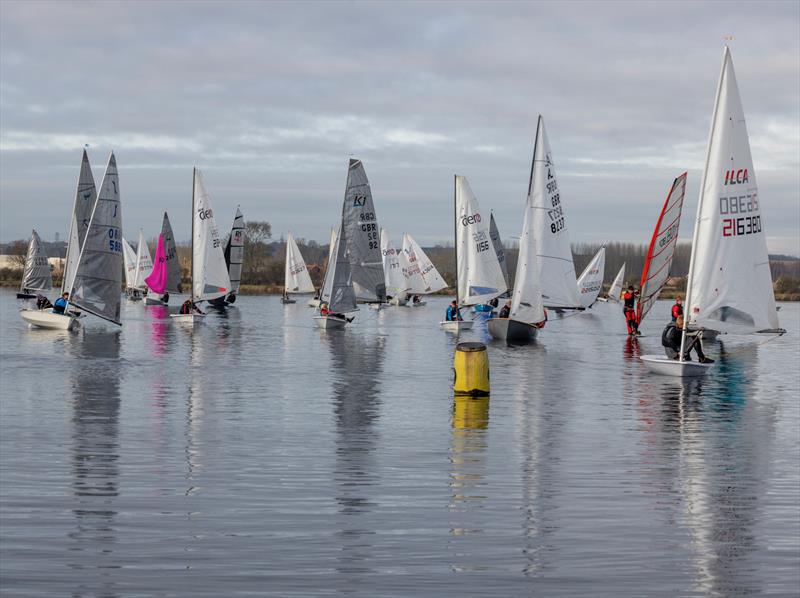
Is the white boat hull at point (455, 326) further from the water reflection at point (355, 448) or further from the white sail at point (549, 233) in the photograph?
the water reflection at point (355, 448)

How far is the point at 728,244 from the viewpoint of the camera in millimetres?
29938

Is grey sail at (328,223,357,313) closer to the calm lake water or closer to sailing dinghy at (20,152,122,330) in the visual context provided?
sailing dinghy at (20,152,122,330)

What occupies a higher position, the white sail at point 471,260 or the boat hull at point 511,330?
the white sail at point 471,260

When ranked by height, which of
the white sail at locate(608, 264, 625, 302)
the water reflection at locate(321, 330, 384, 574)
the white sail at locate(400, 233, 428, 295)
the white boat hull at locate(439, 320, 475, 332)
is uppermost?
the white sail at locate(400, 233, 428, 295)

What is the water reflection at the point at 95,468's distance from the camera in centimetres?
1040

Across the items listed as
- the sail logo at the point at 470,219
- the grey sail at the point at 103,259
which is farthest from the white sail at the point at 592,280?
the grey sail at the point at 103,259

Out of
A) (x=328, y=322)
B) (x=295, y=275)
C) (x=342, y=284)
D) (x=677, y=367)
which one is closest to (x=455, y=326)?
(x=342, y=284)

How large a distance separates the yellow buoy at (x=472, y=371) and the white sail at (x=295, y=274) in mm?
73267

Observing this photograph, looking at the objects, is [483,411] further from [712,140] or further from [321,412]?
[712,140]

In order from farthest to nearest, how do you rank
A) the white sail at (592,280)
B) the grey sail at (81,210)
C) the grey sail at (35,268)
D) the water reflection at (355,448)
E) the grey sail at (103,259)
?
the grey sail at (35,268) < the white sail at (592,280) < the grey sail at (81,210) < the grey sail at (103,259) < the water reflection at (355,448)

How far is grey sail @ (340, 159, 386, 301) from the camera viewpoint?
54.2 m

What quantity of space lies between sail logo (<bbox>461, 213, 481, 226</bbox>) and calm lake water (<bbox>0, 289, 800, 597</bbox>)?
26.5m

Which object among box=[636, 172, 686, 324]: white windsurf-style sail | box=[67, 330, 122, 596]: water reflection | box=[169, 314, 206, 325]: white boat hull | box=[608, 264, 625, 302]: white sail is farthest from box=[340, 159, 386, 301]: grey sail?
box=[608, 264, 625, 302]: white sail

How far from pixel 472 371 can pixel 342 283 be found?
2790cm
